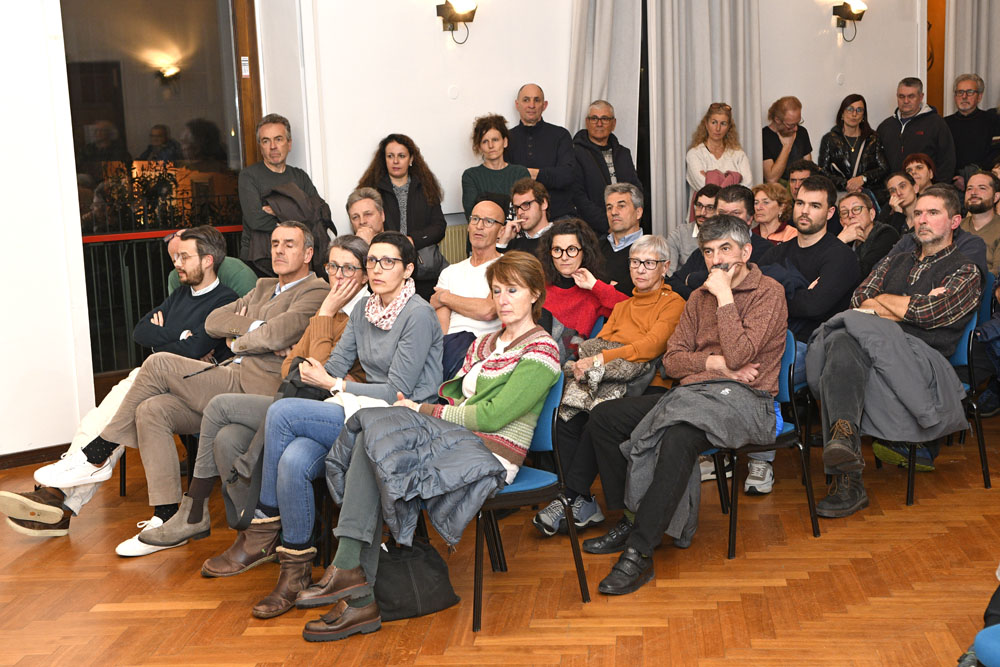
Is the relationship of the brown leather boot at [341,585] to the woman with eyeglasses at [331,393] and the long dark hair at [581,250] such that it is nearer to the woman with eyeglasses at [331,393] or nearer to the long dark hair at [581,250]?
the woman with eyeglasses at [331,393]

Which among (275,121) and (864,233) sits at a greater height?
(275,121)

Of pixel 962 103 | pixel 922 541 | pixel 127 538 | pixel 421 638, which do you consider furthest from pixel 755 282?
pixel 962 103

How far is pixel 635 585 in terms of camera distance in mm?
3475

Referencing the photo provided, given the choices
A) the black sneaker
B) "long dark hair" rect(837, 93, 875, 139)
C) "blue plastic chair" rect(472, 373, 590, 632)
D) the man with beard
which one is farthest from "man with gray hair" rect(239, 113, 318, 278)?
"long dark hair" rect(837, 93, 875, 139)

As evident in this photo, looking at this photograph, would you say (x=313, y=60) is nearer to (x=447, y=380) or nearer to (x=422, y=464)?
(x=447, y=380)

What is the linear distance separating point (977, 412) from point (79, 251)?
4.50 metres

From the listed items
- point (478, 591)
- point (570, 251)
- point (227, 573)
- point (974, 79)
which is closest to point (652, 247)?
point (570, 251)

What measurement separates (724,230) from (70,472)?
9.21 ft

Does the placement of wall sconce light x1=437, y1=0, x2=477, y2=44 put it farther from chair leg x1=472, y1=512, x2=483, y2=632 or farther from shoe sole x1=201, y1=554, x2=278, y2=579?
chair leg x1=472, y1=512, x2=483, y2=632

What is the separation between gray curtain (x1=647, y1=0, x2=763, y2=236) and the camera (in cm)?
721

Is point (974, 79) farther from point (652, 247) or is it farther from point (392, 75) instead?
point (652, 247)

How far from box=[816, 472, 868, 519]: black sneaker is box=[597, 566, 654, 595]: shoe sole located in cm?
96

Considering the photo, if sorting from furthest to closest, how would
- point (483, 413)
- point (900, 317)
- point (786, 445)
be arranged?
1. point (900, 317)
2. point (786, 445)
3. point (483, 413)

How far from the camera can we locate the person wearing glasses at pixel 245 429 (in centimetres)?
374
